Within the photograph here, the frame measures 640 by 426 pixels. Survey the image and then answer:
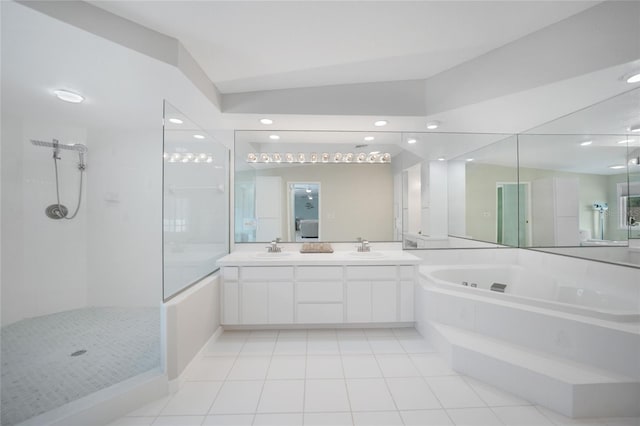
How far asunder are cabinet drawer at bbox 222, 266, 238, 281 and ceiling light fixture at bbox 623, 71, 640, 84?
3402 millimetres

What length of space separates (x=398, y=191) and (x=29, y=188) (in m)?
3.97

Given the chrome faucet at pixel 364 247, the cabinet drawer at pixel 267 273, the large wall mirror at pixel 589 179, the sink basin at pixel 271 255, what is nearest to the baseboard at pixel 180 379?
the cabinet drawer at pixel 267 273

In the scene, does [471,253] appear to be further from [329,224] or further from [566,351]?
[329,224]

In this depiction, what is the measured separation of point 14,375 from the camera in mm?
1757

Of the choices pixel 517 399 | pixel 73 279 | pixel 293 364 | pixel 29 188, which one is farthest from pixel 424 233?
pixel 29 188

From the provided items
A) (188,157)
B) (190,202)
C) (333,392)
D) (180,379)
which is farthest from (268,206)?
(333,392)

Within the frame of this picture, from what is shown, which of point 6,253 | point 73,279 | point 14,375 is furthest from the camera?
point 73,279

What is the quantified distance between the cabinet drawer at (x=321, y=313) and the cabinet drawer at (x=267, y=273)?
377mm

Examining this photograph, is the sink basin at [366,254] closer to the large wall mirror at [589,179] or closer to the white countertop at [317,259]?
the white countertop at [317,259]

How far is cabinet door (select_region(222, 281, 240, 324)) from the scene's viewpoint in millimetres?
2506

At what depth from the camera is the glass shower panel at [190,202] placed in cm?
186

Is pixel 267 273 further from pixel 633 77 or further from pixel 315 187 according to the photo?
pixel 633 77

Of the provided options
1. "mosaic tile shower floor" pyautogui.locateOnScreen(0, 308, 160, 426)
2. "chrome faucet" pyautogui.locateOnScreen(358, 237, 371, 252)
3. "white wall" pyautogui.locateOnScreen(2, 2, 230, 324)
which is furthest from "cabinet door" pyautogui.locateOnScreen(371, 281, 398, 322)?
"white wall" pyautogui.locateOnScreen(2, 2, 230, 324)

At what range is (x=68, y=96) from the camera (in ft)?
6.98
